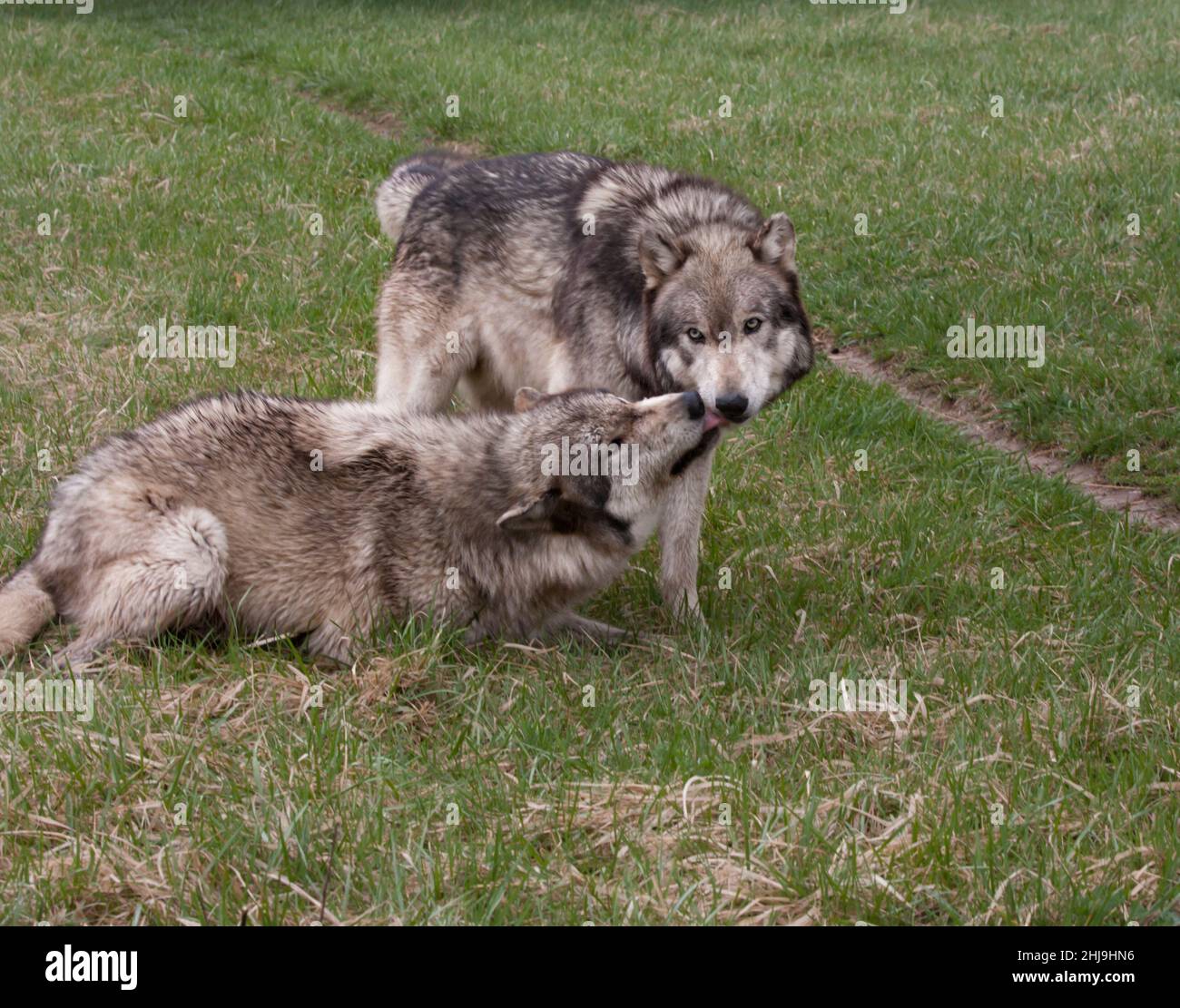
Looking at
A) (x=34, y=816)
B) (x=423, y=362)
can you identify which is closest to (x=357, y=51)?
(x=423, y=362)

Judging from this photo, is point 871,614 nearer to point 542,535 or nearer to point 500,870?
point 542,535

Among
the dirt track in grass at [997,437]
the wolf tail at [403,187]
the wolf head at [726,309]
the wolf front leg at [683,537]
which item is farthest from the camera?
the wolf tail at [403,187]

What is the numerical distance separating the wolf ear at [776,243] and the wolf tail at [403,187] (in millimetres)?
2275

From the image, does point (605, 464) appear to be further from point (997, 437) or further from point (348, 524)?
point (997, 437)

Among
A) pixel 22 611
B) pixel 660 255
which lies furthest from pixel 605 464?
pixel 22 611

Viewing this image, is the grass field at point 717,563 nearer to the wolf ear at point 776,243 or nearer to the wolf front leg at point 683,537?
the wolf front leg at point 683,537

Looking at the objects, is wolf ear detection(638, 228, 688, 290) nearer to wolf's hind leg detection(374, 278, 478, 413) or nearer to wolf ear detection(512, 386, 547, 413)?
wolf ear detection(512, 386, 547, 413)

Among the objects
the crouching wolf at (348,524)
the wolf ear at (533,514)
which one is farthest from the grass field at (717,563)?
Answer: the wolf ear at (533,514)

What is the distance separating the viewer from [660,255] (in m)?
5.94

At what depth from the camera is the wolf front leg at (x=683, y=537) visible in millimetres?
5922

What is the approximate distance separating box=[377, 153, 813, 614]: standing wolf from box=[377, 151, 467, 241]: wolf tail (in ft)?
0.05

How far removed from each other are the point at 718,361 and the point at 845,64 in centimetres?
1109

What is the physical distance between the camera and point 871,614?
18.7ft

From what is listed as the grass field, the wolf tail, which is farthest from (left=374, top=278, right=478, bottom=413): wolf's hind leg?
the grass field
